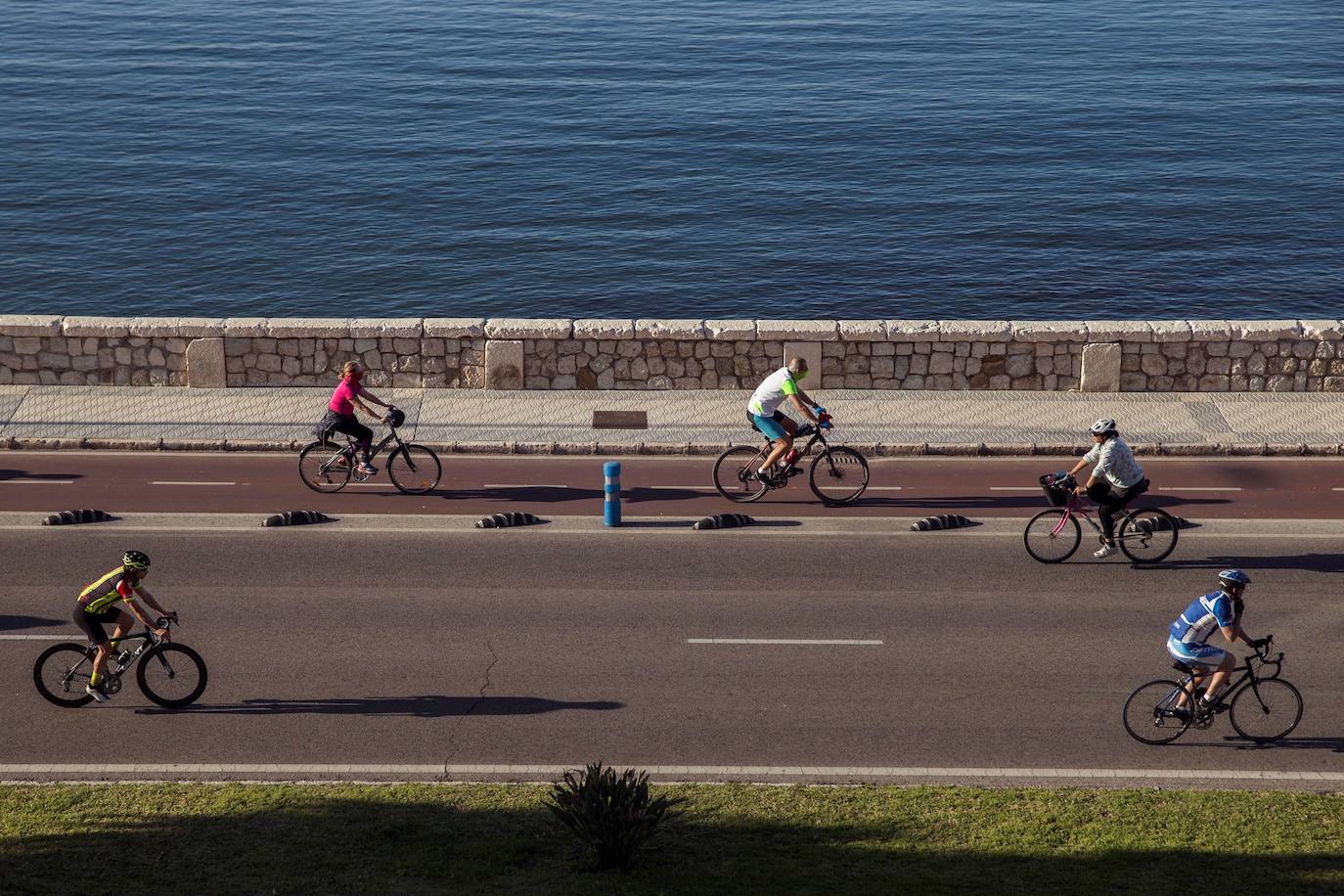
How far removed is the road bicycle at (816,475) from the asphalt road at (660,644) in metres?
0.84

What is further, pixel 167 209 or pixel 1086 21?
pixel 1086 21

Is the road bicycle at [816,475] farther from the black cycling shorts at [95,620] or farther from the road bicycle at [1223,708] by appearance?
the black cycling shorts at [95,620]

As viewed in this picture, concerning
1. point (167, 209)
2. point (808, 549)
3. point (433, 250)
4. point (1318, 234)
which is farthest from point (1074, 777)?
point (167, 209)

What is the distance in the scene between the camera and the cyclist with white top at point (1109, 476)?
1653 centimetres

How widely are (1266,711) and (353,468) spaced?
11.6 metres

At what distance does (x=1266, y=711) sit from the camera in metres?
13.1

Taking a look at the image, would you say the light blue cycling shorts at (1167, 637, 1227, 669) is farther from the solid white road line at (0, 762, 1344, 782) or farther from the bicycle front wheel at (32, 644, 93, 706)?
the bicycle front wheel at (32, 644, 93, 706)

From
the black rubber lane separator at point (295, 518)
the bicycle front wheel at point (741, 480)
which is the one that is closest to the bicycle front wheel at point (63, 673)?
the black rubber lane separator at point (295, 518)

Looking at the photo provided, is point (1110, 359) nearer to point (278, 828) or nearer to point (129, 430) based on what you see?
point (129, 430)

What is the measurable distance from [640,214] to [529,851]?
39.5 meters

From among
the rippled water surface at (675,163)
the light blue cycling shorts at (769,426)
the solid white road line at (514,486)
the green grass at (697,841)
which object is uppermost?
the rippled water surface at (675,163)

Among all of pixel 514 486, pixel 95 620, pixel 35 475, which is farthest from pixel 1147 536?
pixel 35 475

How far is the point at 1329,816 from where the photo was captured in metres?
11.2

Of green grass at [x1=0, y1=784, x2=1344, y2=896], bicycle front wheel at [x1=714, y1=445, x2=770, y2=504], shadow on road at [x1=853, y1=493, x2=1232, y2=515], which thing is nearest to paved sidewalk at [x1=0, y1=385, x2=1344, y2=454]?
bicycle front wheel at [x1=714, y1=445, x2=770, y2=504]
